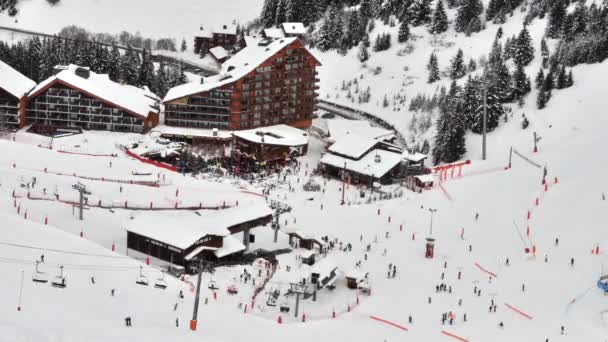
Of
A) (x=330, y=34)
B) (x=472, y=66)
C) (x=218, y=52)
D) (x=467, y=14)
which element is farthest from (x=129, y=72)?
(x=467, y=14)

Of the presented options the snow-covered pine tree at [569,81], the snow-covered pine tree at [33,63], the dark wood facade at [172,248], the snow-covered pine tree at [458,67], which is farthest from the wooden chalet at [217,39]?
the dark wood facade at [172,248]

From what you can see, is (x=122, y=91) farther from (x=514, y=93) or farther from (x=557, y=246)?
(x=557, y=246)

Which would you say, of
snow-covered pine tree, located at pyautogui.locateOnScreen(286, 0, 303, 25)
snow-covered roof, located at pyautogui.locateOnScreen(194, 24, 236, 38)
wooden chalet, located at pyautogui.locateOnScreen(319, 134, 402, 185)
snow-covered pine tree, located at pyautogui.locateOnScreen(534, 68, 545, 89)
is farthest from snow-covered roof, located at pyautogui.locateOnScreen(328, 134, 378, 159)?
snow-covered pine tree, located at pyautogui.locateOnScreen(286, 0, 303, 25)

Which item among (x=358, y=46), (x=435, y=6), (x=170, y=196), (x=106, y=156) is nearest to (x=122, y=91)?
(x=106, y=156)

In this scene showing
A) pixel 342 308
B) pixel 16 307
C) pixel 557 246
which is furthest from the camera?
pixel 557 246

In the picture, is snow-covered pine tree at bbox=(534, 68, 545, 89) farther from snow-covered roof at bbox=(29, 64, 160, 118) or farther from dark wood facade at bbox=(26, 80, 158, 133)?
dark wood facade at bbox=(26, 80, 158, 133)
